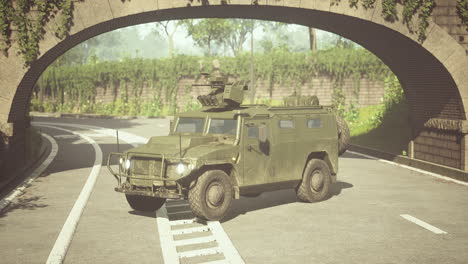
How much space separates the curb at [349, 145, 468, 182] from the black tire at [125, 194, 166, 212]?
827 centimetres

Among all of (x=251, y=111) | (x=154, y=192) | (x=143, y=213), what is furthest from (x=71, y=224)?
(x=251, y=111)

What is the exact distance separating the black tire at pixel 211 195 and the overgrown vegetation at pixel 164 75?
25.3 m

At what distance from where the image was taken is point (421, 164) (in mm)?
18031

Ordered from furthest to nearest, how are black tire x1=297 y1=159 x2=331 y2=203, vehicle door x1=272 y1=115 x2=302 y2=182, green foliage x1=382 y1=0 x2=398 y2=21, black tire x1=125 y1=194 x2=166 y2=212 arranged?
green foliage x1=382 y1=0 x2=398 y2=21
black tire x1=297 y1=159 x2=331 y2=203
vehicle door x1=272 y1=115 x2=302 y2=182
black tire x1=125 y1=194 x2=166 y2=212

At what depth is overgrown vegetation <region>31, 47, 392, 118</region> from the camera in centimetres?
4166

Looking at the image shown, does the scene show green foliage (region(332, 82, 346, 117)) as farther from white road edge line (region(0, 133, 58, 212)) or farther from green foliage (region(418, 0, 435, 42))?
green foliage (region(418, 0, 435, 42))

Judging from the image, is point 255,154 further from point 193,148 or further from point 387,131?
point 387,131

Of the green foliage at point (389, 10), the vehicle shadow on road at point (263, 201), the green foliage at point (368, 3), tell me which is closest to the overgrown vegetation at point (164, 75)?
the green foliage at point (389, 10)

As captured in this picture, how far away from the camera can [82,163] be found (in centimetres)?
1970

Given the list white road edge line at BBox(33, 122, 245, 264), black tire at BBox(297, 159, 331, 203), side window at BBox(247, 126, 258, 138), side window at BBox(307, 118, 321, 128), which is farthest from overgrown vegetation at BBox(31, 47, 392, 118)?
white road edge line at BBox(33, 122, 245, 264)

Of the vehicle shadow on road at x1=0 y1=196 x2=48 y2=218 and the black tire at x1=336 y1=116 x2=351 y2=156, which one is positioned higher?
the black tire at x1=336 y1=116 x2=351 y2=156

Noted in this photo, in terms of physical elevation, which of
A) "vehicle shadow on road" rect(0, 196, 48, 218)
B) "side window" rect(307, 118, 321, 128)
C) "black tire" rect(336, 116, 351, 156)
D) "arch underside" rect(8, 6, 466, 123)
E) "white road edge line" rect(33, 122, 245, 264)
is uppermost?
"arch underside" rect(8, 6, 466, 123)

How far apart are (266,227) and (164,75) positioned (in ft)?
131

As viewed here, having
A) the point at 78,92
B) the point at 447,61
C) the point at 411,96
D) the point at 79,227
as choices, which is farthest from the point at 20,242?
the point at 78,92
